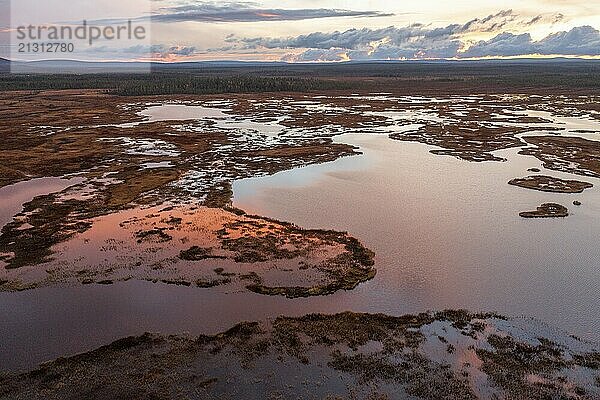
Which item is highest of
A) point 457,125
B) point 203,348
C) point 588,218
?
point 457,125

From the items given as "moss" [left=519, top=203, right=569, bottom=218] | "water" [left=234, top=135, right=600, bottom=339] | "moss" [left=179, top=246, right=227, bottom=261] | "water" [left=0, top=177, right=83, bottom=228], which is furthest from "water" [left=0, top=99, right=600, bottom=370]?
"water" [left=0, top=177, right=83, bottom=228]

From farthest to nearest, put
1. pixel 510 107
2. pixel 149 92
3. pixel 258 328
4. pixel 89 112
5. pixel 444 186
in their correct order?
pixel 149 92 < pixel 510 107 < pixel 89 112 < pixel 444 186 < pixel 258 328

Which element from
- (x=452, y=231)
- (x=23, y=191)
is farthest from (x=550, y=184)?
(x=23, y=191)

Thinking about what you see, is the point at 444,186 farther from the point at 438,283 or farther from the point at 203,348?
the point at 203,348

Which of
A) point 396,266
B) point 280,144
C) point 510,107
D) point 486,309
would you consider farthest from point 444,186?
point 510,107

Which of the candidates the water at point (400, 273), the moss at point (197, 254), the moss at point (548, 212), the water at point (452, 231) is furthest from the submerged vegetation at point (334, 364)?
the moss at point (548, 212)

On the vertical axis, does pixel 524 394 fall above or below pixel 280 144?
below

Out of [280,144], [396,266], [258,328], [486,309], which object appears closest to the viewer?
[258,328]

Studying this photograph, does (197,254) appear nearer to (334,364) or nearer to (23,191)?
(334,364)

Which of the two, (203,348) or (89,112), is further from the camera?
(89,112)
